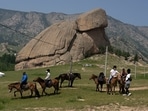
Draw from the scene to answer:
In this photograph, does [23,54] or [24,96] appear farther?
[23,54]

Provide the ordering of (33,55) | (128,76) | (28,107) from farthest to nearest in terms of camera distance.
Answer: (33,55) → (128,76) → (28,107)

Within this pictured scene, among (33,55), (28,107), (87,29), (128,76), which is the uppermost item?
(87,29)

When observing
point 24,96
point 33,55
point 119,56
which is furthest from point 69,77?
point 119,56

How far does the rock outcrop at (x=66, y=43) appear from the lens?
94.1 metres

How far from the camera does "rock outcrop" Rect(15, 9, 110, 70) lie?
3703 inches

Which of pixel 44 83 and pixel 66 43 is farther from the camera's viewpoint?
pixel 66 43

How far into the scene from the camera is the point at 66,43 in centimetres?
9450

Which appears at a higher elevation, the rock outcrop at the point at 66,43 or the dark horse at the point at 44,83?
the rock outcrop at the point at 66,43

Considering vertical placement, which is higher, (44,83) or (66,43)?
(66,43)

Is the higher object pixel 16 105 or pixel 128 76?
pixel 128 76

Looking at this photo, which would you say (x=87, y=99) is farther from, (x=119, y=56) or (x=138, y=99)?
(x=119, y=56)

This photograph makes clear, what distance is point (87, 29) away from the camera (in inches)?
3880

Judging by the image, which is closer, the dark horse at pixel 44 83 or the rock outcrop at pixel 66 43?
the dark horse at pixel 44 83

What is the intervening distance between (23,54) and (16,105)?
233ft
